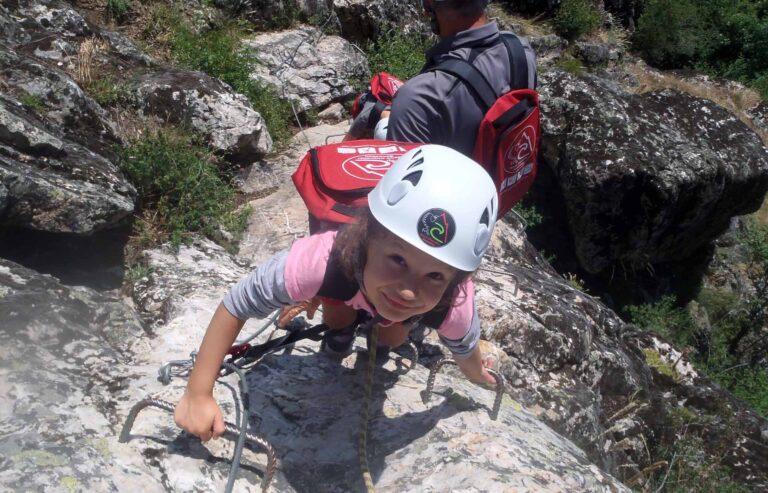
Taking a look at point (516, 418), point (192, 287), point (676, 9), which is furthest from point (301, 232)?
point (676, 9)

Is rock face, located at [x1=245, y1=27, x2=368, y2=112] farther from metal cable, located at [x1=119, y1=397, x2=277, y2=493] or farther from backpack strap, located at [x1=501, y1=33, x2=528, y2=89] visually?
metal cable, located at [x1=119, y1=397, x2=277, y2=493]

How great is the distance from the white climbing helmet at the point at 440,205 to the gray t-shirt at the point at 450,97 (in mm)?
596

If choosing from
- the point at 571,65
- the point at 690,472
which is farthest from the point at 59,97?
the point at 571,65

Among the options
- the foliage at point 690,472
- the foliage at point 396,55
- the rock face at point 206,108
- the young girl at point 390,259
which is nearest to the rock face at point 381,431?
the young girl at point 390,259

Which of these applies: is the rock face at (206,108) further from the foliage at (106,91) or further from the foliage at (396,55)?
the foliage at (396,55)

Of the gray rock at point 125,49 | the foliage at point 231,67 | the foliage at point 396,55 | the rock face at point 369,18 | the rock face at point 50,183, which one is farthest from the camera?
the rock face at point 369,18

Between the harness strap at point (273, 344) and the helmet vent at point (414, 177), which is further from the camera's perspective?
the harness strap at point (273, 344)

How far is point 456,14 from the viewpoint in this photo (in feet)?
8.50

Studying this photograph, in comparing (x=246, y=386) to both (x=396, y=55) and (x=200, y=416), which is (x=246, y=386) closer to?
(x=200, y=416)

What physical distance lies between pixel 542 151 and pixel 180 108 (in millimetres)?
5088

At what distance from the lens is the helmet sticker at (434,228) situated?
1.84 meters

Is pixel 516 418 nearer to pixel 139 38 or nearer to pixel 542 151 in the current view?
pixel 139 38

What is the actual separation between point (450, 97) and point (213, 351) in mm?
1321

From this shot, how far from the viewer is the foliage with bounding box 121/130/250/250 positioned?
149 inches
